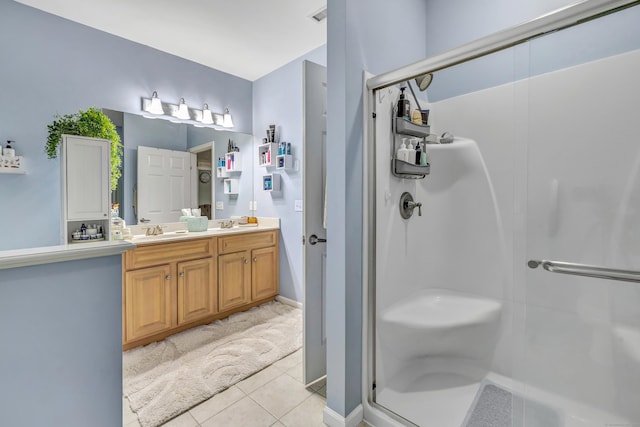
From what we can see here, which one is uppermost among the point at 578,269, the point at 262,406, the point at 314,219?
the point at 314,219

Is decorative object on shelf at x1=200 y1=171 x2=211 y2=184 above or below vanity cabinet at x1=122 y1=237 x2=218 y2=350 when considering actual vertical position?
above

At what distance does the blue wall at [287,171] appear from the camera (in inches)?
124

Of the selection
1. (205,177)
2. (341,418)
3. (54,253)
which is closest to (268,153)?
(205,177)

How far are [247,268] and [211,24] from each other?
7.50 feet

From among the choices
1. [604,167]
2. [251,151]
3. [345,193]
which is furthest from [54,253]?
[251,151]

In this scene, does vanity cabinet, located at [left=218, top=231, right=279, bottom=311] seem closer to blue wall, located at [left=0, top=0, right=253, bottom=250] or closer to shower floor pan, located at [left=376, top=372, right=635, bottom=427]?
blue wall, located at [left=0, top=0, right=253, bottom=250]

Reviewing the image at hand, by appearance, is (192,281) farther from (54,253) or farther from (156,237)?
(54,253)

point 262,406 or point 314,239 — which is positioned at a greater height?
point 314,239

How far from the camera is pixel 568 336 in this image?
57.3 inches

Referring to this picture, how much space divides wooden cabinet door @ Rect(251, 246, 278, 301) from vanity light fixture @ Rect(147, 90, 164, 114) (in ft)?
5.51

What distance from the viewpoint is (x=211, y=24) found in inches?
99.7

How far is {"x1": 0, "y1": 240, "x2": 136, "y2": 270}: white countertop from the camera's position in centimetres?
100

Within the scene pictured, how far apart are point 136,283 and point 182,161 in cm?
137

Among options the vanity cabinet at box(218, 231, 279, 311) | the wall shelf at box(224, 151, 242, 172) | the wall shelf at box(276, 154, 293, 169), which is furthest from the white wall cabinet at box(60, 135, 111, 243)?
the wall shelf at box(224, 151, 242, 172)
